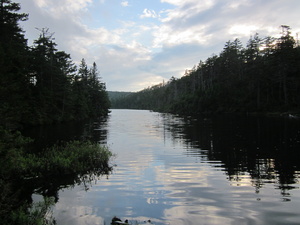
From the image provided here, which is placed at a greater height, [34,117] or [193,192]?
[34,117]

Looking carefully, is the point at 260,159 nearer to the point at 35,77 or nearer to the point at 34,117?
the point at 34,117

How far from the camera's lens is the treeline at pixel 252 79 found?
6512 cm

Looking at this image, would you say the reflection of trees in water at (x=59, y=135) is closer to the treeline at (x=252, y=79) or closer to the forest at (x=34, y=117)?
the forest at (x=34, y=117)

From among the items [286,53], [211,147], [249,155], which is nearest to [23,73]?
[211,147]

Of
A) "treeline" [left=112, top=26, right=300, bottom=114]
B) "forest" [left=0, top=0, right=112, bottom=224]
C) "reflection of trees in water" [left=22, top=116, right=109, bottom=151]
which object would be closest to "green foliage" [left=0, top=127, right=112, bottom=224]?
"forest" [left=0, top=0, right=112, bottom=224]

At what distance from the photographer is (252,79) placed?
7700 centimetres

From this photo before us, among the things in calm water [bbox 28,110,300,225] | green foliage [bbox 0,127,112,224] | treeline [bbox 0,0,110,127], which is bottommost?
calm water [bbox 28,110,300,225]

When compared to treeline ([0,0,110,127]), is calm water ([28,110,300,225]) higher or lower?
lower

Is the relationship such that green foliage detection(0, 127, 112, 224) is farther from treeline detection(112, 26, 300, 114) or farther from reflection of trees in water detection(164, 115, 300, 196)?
treeline detection(112, 26, 300, 114)

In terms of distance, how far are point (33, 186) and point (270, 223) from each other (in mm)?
10259

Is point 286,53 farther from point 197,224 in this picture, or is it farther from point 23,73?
point 197,224

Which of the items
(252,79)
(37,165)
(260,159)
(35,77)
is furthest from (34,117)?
(252,79)

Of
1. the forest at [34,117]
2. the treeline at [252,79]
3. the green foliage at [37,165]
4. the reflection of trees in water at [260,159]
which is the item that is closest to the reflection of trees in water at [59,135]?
the forest at [34,117]

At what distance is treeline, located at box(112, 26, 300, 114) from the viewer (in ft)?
214
